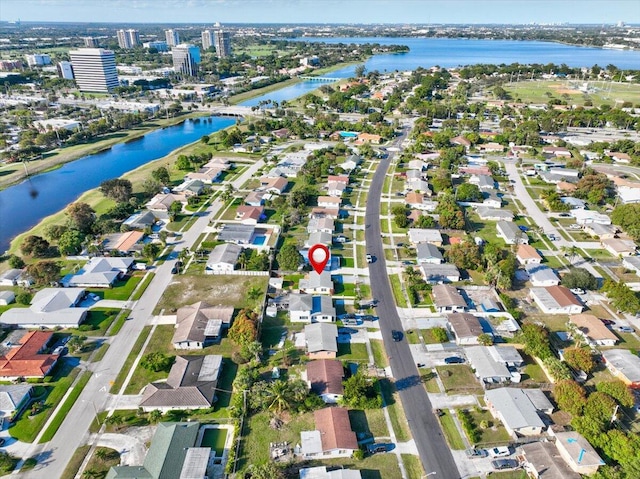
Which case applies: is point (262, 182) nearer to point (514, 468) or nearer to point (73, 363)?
point (73, 363)

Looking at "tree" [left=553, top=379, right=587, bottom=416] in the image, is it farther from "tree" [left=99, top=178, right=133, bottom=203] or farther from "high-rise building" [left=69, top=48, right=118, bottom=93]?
"high-rise building" [left=69, top=48, right=118, bottom=93]

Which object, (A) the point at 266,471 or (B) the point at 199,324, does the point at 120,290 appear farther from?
(A) the point at 266,471

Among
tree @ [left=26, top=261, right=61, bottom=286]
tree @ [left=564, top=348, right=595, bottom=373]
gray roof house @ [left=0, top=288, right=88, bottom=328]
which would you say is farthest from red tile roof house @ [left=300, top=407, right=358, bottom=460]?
tree @ [left=26, top=261, right=61, bottom=286]

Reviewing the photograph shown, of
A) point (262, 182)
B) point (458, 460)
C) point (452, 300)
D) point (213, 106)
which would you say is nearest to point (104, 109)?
point (213, 106)

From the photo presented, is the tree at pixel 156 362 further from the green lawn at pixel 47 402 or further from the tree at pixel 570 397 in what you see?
the tree at pixel 570 397

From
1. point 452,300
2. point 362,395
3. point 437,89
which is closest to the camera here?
point 362,395

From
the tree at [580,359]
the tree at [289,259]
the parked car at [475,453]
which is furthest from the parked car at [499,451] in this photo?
the tree at [289,259]

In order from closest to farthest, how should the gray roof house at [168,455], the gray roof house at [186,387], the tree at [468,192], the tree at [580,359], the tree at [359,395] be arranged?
the gray roof house at [168,455] → the gray roof house at [186,387] → the tree at [359,395] → the tree at [580,359] → the tree at [468,192]
